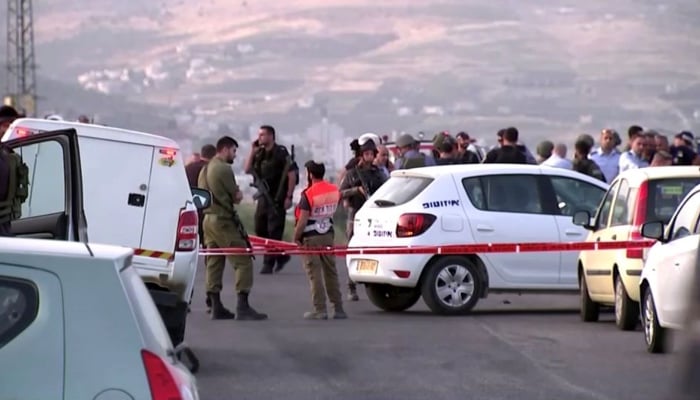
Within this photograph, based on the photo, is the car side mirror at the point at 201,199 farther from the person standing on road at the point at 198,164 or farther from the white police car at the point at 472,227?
the person standing on road at the point at 198,164

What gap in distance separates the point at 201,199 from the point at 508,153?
24.9ft

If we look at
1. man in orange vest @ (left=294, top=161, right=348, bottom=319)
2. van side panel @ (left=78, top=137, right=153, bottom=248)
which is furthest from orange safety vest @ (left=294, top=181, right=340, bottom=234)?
van side panel @ (left=78, top=137, right=153, bottom=248)

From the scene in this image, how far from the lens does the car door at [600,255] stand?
1594 centimetres

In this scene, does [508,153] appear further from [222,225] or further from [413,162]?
[222,225]

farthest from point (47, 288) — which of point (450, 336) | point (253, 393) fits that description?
point (450, 336)

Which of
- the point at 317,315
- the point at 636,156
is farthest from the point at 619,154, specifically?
the point at 317,315

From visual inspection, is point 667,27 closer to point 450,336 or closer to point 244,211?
point 244,211

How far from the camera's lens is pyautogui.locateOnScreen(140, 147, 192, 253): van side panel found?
44.1 ft

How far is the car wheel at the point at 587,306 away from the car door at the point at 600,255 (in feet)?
0.52

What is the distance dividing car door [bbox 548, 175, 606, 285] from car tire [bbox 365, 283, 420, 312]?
1.64m

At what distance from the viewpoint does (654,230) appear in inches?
540

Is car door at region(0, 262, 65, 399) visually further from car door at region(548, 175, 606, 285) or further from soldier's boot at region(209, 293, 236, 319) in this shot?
car door at region(548, 175, 606, 285)

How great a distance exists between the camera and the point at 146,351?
5.98 meters

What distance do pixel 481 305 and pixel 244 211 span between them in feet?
74.8
